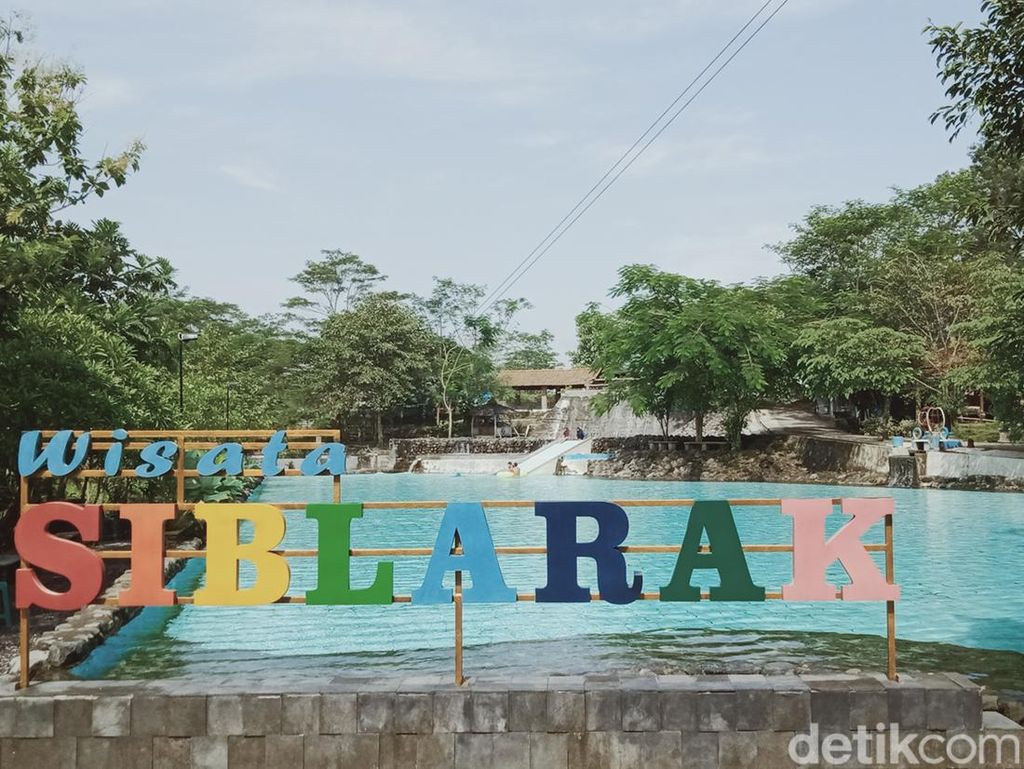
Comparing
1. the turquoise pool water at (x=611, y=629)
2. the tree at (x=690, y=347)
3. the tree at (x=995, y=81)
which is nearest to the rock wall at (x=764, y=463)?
the tree at (x=690, y=347)

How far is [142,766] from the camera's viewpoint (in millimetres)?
4852

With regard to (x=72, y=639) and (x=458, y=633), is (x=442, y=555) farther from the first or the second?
(x=72, y=639)

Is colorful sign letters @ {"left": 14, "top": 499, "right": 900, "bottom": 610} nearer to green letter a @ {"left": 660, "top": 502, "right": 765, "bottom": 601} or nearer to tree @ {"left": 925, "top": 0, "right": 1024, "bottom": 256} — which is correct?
green letter a @ {"left": 660, "top": 502, "right": 765, "bottom": 601}

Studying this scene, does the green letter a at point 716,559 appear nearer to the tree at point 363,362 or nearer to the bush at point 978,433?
the bush at point 978,433

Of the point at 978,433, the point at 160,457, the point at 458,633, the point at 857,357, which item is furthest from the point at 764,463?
the point at 160,457

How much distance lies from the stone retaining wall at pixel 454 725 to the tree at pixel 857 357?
2276 centimetres

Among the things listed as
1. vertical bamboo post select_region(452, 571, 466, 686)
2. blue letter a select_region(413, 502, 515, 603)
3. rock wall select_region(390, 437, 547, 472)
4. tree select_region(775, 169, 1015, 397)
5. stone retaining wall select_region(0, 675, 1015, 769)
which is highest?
tree select_region(775, 169, 1015, 397)

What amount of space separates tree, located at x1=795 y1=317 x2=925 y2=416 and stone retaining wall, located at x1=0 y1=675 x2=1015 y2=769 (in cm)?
2276

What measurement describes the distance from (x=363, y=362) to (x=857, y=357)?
2094 cm

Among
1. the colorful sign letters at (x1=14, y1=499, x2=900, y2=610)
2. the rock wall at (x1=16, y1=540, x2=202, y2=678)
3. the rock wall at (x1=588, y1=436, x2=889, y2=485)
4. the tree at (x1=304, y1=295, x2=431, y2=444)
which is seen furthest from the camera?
the tree at (x1=304, y1=295, x2=431, y2=444)

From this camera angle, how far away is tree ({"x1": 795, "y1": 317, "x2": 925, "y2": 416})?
26188mm

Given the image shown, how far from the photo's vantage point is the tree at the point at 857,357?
1031 inches

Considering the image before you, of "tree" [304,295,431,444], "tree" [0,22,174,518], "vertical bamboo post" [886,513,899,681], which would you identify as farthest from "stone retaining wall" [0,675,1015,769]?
"tree" [304,295,431,444]

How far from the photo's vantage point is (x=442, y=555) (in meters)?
5.31
